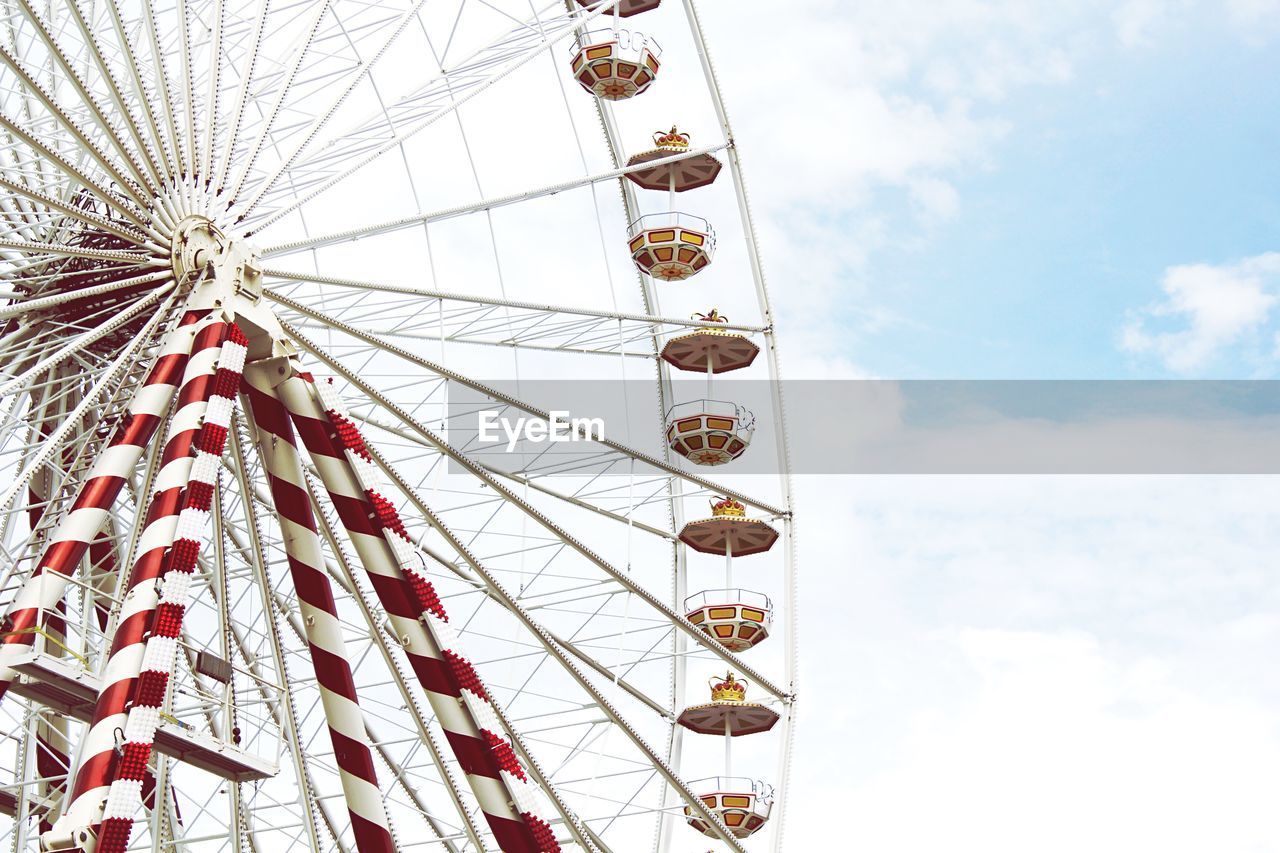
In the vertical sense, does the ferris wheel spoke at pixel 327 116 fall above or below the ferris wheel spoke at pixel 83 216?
above

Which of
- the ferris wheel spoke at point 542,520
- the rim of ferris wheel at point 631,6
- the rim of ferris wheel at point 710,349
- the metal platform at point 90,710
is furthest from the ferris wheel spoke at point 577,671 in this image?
the rim of ferris wheel at point 631,6

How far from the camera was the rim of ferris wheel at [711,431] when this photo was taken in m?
26.2

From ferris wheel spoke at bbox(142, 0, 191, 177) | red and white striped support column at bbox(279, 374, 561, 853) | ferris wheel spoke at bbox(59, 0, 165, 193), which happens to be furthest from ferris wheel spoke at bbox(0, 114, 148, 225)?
red and white striped support column at bbox(279, 374, 561, 853)

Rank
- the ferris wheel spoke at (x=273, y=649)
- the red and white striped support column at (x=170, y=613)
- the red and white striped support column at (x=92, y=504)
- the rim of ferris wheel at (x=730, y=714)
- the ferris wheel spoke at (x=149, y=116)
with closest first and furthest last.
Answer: the red and white striped support column at (x=170, y=613), the red and white striped support column at (x=92, y=504), the ferris wheel spoke at (x=149, y=116), the ferris wheel spoke at (x=273, y=649), the rim of ferris wheel at (x=730, y=714)

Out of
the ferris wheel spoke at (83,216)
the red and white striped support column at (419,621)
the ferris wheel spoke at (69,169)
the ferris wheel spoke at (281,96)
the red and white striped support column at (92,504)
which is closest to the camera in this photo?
the red and white striped support column at (92,504)

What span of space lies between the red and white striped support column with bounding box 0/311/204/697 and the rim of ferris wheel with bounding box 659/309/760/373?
957 centimetres

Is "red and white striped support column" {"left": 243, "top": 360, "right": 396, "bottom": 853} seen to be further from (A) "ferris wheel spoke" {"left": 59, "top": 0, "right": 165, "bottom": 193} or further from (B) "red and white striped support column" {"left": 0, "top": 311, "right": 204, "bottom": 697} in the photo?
(A) "ferris wheel spoke" {"left": 59, "top": 0, "right": 165, "bottom": 193}

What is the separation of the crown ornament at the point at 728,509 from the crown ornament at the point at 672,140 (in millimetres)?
5122

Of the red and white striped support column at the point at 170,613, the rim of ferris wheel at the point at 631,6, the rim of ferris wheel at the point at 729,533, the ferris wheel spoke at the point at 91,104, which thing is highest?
the rim of ferris wheel at the point at 631,6

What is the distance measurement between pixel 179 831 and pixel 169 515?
9.18m

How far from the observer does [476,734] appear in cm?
1741

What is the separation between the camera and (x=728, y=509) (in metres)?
26.4

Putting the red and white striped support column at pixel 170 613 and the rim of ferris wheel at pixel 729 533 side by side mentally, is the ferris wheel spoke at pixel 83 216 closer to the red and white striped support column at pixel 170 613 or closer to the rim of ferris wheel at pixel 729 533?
the red and white striped support column at pixel 170 613

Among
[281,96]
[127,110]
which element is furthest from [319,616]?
[281,96]
